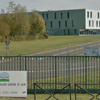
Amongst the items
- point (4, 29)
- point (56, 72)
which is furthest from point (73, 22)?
point (56, 72)

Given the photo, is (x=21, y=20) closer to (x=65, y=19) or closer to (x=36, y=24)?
(x=36, y=24)

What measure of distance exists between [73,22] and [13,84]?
10315 centimetres

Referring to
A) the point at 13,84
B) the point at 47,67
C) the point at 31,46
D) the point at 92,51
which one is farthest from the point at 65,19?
the point at 13,84

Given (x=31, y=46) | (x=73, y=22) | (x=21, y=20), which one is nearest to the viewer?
(x=31, y=46)

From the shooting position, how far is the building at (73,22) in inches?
4368

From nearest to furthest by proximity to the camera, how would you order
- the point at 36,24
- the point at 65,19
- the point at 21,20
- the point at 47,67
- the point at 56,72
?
1. the point at 47,67
2. the point at 56,72
3. the point at 21,20
4. the point at 36,24
5. the point at 65,19

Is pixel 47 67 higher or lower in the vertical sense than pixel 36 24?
lower

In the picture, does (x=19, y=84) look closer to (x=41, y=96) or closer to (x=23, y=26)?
(x=41, y=96)

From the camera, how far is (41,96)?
40.9 feet

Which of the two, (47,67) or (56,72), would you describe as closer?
(47,67)

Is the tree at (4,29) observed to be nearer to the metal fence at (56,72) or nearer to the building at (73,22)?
the building at (73,22)

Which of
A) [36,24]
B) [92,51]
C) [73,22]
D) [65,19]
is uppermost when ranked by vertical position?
[65,19]

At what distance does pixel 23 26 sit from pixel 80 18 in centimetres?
3441

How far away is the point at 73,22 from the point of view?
11319cm
